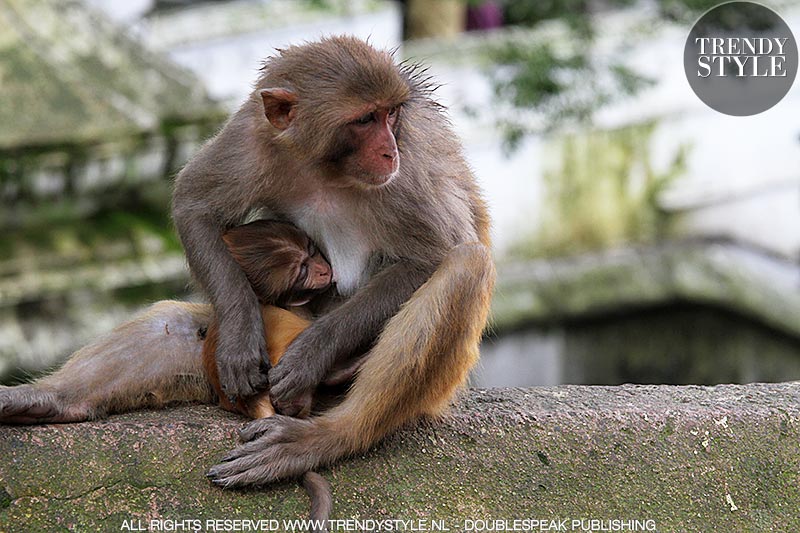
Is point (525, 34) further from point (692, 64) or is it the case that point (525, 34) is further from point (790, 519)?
point (790, 519)

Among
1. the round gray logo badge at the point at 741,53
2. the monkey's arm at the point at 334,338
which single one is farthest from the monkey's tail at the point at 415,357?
the round gray logo badge at the point at 741,53

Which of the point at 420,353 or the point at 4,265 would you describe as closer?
the point at 420,353

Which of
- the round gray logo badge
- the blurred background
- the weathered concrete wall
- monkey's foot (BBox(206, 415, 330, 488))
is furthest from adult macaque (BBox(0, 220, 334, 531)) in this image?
the round gray logo badge

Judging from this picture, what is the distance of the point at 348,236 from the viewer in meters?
4.32

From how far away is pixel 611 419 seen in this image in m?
4.25

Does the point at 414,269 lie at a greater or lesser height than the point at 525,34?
lesser

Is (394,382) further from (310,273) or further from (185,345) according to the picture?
(185,345)

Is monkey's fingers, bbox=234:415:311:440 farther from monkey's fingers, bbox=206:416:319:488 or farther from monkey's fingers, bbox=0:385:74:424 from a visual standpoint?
monkey's fingers, bbox=0:385:74:424

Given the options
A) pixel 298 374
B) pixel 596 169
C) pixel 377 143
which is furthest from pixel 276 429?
pixel 596 169

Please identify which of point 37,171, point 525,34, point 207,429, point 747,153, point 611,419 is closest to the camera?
point 207,429

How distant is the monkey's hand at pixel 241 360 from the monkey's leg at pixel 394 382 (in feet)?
0.62

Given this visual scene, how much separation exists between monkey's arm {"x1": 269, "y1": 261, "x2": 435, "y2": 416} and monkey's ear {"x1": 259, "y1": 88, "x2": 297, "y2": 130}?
0.64m

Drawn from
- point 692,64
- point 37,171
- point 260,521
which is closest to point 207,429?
point 260,521

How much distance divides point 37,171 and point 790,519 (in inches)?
181
